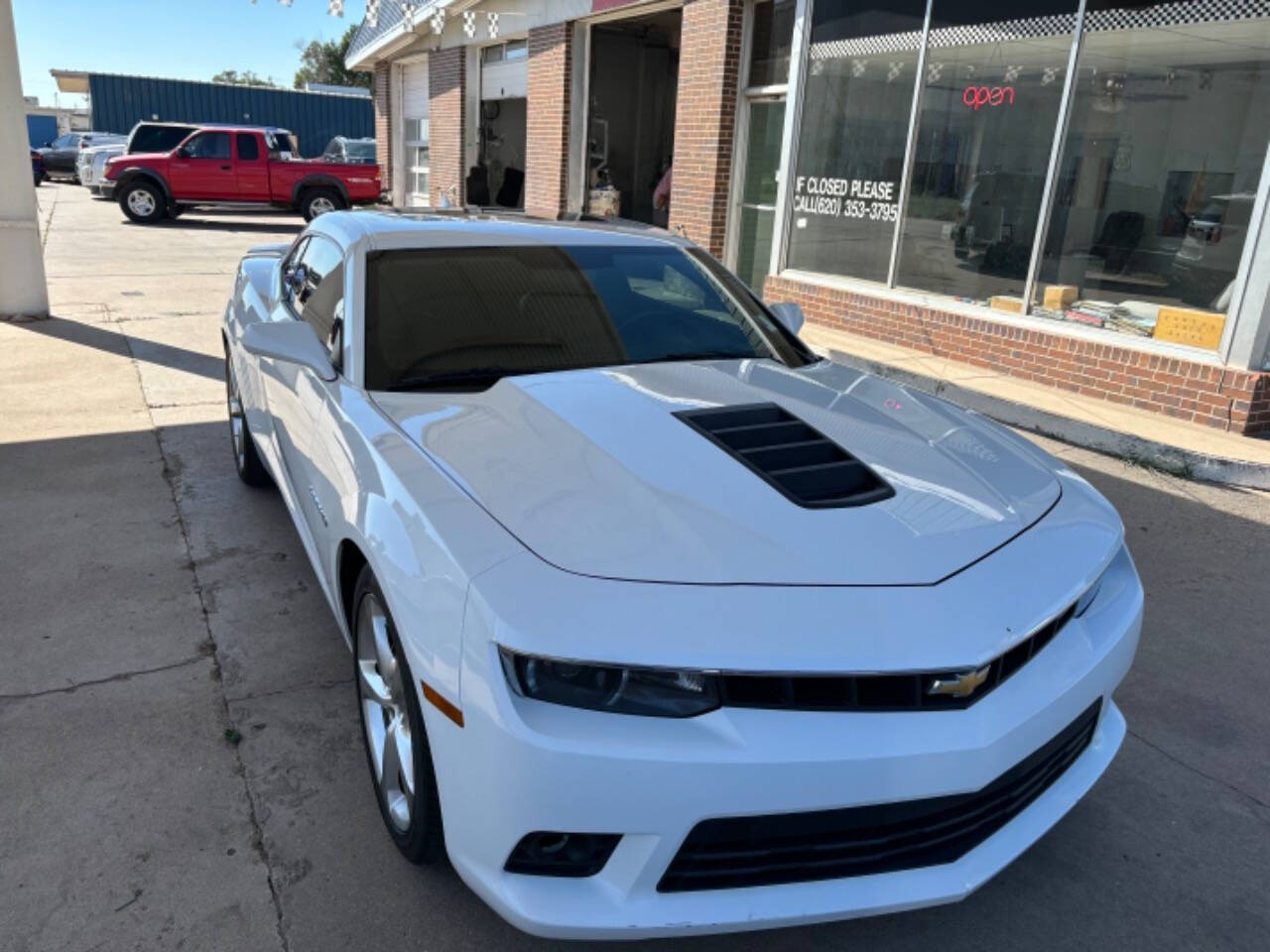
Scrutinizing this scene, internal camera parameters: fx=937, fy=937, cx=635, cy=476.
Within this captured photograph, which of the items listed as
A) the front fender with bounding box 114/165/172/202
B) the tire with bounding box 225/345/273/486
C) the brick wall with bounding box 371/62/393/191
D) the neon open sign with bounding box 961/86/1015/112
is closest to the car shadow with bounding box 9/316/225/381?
the tire with bounding box 225/345/273/486

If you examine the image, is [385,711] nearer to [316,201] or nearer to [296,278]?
[296,278]

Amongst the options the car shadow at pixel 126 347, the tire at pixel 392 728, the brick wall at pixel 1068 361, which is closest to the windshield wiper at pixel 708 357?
the tire at pixel 392 728

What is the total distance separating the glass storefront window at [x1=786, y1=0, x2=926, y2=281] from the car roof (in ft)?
17.8

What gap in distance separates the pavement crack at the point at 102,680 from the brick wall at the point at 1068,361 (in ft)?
20.8

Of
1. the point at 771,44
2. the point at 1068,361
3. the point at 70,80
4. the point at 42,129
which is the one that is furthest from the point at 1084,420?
the point at 70,80

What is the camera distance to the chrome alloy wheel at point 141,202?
20.0 meters

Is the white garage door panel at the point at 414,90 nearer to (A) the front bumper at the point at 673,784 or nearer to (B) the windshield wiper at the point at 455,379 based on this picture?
(B) the windshield wiper at the point at 455,379

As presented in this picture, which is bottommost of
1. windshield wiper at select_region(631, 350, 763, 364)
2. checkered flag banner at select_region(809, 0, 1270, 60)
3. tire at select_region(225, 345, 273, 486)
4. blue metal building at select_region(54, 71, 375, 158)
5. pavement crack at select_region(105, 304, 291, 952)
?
pavement crack at select_region(105, 304, 291, 952)

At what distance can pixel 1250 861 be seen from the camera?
258 cm

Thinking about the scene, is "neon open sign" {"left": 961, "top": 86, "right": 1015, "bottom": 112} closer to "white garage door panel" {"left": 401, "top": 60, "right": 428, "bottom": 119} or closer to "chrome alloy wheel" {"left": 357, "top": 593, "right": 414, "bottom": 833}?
"chrome alloy wheel" {"left": 357, "top": 593, "right": 414, "bottom": 833}

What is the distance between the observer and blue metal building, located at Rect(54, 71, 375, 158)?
129 ft

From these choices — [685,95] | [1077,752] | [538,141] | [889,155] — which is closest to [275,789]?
[1077,752]

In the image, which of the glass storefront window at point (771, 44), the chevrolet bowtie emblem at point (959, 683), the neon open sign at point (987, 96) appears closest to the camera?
the chevrolet bowtie emblem at point (959, 683)

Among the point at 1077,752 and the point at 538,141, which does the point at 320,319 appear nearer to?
the point at 1077,752
